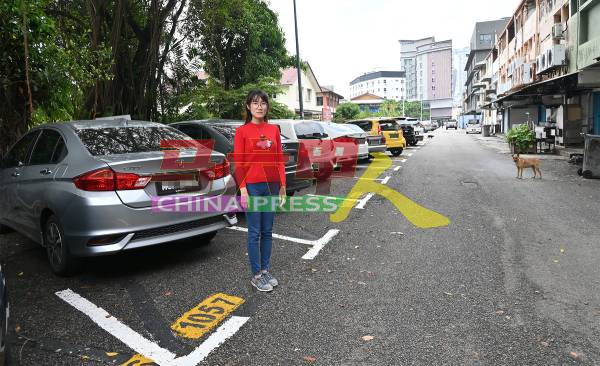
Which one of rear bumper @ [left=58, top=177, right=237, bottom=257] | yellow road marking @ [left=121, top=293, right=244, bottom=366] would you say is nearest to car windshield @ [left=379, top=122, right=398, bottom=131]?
rear bumper @ [left=58, top=177, right=237, bottom=257]

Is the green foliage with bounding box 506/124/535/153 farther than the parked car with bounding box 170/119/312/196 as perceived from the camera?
Yes

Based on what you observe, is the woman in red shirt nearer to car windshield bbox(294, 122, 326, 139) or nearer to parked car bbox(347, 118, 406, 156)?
car windshield bbox(294, 122, 326, 139)

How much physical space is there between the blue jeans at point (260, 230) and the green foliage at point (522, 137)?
18.8 metres

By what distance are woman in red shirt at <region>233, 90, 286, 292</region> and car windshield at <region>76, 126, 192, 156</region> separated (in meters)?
1.35

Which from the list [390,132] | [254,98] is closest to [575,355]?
[254,98]

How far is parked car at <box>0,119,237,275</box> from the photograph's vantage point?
14.9 feet

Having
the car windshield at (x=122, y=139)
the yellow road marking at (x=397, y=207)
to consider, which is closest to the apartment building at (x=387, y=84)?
the yellow road marking at (x=397, y=207)

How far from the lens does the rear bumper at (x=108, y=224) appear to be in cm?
448

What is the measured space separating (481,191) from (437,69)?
17557 cm

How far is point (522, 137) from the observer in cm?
2059

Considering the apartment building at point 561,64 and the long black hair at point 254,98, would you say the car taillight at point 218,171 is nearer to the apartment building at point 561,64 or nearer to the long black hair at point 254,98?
the long black hair at point 254,98

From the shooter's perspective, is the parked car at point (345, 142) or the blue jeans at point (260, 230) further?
the parked car at point (345, 142)

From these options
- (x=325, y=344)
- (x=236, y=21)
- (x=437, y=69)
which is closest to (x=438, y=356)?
(x=325, y=344)

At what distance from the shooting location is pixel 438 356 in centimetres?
324
